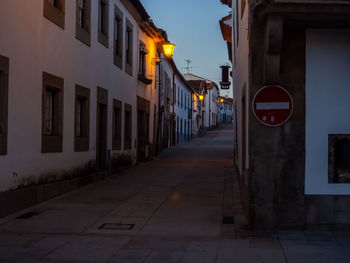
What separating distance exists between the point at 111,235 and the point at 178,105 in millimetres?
35410

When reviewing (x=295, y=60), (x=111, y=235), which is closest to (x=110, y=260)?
(x=111, y=235)

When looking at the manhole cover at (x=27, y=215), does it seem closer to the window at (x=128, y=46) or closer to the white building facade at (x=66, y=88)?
the white building facade at (x=66, y=88)

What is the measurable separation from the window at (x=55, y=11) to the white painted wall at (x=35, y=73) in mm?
149

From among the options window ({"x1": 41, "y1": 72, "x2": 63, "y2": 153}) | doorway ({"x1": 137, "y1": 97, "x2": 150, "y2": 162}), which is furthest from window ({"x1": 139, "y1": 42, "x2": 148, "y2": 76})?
window ({"x1": 41, "y1": 72, "x2": 63, "y2": 153})

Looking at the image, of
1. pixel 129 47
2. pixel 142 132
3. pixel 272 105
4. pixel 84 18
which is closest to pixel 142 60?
pixel 129 47

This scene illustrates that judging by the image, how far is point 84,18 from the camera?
598 inches

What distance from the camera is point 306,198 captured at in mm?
8250

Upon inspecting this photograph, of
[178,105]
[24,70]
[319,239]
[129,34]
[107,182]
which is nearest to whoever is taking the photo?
[319,239]

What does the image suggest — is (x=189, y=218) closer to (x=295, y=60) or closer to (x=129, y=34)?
(x=295, y=60)

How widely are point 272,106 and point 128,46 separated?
545 inches

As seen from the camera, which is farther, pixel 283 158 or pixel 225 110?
pixel 225 110

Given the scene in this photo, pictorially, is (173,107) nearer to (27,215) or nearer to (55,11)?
(55,11)

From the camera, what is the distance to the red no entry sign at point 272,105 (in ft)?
26.8

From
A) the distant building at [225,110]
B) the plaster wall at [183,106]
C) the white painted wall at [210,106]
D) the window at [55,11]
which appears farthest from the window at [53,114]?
the distant building at [225,110]
